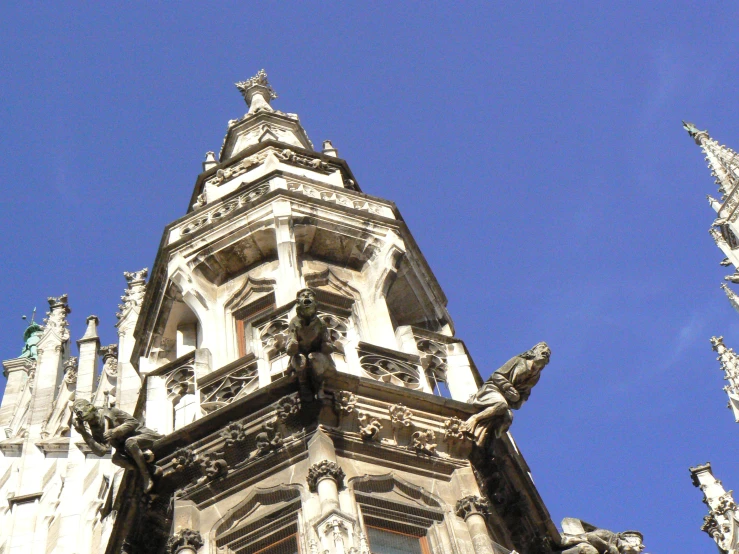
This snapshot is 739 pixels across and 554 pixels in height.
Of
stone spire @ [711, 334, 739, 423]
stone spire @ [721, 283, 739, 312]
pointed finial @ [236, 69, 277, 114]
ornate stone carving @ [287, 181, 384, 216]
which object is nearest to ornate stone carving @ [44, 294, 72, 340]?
pointed finial @ [236, 69, 277, 114]

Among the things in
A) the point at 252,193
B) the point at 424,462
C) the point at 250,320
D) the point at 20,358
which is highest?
the point at 20,358

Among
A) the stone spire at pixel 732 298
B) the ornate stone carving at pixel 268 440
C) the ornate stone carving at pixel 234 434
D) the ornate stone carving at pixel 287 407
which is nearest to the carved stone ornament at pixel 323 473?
the ornate stone carving at pixel 268 440

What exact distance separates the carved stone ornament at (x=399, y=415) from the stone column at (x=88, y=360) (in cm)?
916

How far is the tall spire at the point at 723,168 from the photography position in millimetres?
48469

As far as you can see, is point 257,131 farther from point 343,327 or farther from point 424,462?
point 424,462

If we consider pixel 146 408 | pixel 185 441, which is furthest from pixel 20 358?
pixel 185 441

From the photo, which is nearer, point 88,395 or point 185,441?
point 185,441

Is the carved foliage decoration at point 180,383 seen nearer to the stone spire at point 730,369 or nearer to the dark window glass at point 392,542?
the dark window glass at point 392,542

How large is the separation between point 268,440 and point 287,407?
1.09ft

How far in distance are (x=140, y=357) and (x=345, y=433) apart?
173 inches

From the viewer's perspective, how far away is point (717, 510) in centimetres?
2675

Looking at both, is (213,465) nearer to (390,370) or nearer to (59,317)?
(390,370)

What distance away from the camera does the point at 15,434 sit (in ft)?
69.3

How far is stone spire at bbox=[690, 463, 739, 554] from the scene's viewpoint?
2561 centimetres
